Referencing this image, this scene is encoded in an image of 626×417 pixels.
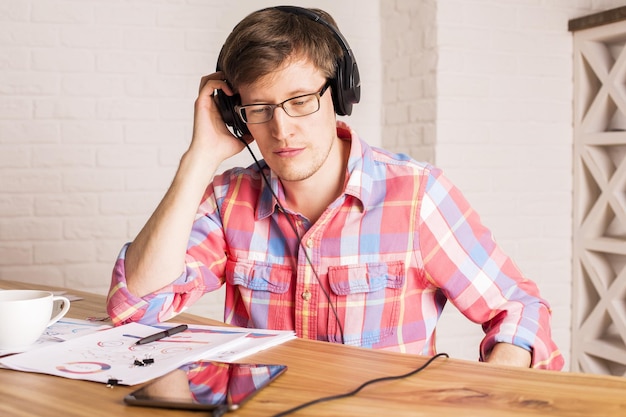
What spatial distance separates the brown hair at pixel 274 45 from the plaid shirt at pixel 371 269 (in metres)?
0.20

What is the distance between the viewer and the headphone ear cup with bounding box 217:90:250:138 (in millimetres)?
1476

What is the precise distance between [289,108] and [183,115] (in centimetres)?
131

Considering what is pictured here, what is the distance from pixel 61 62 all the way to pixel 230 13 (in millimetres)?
623

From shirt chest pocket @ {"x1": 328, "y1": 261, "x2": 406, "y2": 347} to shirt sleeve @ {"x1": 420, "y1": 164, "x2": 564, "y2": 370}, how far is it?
0.25 feet

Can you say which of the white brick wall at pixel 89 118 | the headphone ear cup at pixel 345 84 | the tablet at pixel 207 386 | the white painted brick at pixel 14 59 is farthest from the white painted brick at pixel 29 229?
the tablet at pixel 207 386

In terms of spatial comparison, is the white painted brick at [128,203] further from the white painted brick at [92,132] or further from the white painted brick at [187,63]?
the white painted brick at [187,63]

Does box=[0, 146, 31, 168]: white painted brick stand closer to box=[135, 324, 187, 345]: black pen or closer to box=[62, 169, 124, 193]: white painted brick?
box=[62, 169, 124, 193]: white painted brick

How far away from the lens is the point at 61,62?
2.48m

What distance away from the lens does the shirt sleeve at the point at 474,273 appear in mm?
1231

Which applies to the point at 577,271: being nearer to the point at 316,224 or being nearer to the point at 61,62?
the point at 316,224

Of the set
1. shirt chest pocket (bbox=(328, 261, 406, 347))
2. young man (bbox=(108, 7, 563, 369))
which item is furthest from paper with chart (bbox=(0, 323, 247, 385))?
shirt chest pocket (bbox=(328, 261, 406, 347))

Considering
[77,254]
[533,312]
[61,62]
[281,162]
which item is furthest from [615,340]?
[61,62]

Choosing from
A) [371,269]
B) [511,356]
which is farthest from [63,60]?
[511,356]

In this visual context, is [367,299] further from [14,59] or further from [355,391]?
[14,59]
